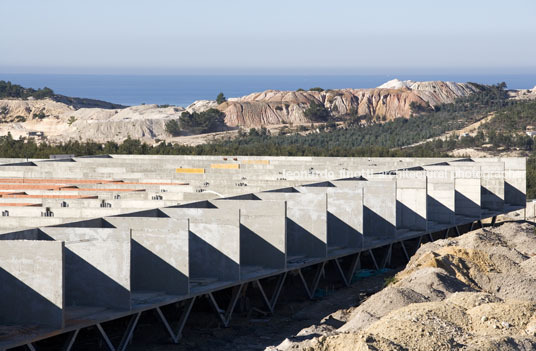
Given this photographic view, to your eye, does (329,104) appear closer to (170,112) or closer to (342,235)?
(170,112)

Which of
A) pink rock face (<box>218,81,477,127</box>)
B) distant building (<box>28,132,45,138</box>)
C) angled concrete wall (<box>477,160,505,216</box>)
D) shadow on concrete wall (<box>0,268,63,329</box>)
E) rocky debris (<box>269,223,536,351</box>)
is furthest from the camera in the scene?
pink rock face (<box>218,81,477,127</box>)

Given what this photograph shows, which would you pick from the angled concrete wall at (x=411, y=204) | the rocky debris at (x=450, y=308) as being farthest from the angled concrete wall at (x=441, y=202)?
the rocky debris at (x=450, y=308)

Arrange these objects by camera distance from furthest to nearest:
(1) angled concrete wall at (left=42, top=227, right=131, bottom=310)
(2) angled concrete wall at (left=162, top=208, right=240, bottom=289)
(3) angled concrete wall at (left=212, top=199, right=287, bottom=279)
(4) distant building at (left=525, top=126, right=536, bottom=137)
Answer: (4) distant building at (left=525, top=126, right=536, bottom=137)
(3) angled concrete wall at (left=212, top=199, right=287, bottom=279)
(2) angled concrete wall at (left=162, top=208, right=240, bottom=289)
(1) angled concrete wall at (left=42, top=227, right=131, bottom=310)

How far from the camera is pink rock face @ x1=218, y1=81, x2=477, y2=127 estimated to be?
306 ft

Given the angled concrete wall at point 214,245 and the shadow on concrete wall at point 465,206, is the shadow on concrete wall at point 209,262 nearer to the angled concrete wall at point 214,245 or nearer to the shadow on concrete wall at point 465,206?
the angled concrete wall at point 214,245

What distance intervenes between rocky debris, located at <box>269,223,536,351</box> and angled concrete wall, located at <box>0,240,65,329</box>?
11.6 feet

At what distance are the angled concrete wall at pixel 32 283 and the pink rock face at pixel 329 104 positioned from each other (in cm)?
7701

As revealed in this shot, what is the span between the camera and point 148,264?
16.9 metres

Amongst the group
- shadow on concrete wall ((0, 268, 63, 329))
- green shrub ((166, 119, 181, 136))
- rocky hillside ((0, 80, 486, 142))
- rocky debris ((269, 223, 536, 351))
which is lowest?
rocky debris ((269, 223, 536, 351))

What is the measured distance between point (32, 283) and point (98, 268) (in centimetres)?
144

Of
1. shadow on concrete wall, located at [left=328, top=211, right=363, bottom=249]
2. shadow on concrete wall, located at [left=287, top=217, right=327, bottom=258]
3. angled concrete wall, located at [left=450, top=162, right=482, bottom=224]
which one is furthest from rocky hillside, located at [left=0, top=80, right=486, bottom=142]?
shadow on concrete wall, located at [left=287, top=217, right=327, bottom=258]

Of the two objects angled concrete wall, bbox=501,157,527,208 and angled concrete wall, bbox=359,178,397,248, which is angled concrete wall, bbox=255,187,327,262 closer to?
angled concrete wall, bbox=359,178,397,248

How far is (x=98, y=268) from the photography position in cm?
1541

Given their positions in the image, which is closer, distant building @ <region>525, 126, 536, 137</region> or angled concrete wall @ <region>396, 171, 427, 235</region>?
angled concrete wall @ <region>396, 171, 427, 235</region>
